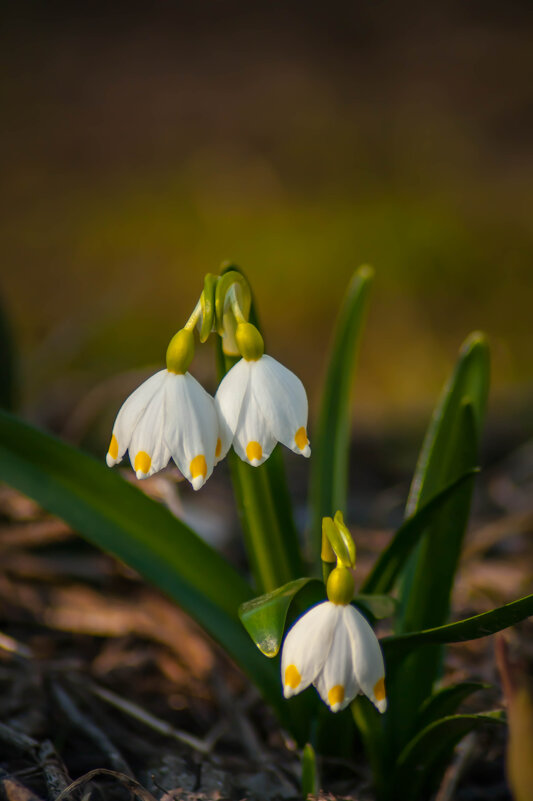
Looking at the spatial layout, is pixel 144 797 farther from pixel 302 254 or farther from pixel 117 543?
pixel 302 254

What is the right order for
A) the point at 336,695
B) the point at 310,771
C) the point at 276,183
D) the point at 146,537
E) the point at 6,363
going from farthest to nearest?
1. the point at 276,183
2. the point at 6,363
3. the point at 146,537
4. the point at 310,771
5. the point at 336,695

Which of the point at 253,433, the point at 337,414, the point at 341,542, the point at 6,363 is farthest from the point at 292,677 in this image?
the point at 6,363

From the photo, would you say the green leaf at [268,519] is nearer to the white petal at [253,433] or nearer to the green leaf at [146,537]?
the green leaf at [146,537]

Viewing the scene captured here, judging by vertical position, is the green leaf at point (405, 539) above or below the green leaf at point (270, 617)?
above

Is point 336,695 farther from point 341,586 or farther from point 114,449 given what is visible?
point 114,449

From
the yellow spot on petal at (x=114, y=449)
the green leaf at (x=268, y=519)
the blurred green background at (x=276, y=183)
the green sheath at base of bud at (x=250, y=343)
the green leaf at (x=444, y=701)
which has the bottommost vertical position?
the green leaf at (x=444, y=701)

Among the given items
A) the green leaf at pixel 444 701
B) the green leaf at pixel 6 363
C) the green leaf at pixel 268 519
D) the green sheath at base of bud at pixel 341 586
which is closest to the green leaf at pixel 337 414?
the green leaf at pixel 268 519
